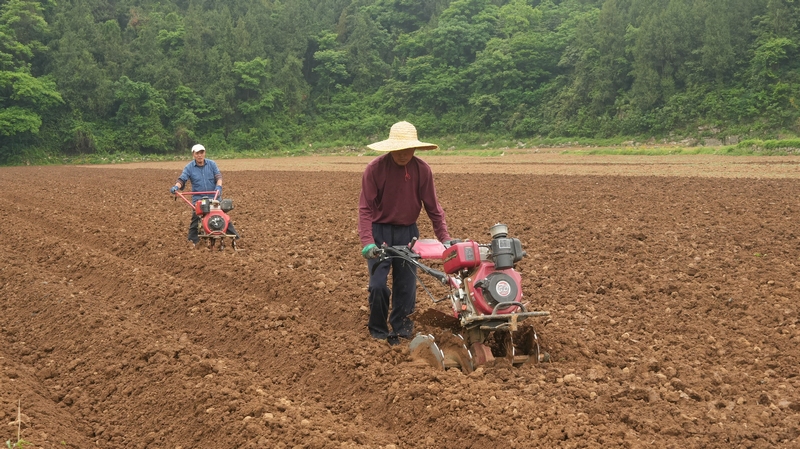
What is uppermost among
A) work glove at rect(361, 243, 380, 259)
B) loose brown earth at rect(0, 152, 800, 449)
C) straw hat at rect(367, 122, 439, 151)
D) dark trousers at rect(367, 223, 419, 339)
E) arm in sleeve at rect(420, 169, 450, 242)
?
straw hat at rect(367, 122, 439, 151)

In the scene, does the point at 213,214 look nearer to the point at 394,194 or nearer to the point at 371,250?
the point at 394,194

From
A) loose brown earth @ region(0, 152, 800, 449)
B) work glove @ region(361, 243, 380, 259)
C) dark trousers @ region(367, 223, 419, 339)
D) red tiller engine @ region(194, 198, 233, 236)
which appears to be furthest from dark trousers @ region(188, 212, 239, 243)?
work glove @ region(361, 243, 380, 259)

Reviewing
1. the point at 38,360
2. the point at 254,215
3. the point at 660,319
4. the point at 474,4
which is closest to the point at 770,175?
the point at 254,215

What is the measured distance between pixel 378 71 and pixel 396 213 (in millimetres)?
65412

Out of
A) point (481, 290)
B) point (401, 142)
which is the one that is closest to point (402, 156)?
point (401, 142)

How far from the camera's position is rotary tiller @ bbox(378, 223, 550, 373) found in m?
5.54

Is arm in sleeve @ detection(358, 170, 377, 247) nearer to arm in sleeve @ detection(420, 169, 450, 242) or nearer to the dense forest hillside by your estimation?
arm in sleeve @ detection(420, 169, 450, 242)

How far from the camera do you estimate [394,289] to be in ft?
22.2

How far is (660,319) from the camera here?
24.5 ft

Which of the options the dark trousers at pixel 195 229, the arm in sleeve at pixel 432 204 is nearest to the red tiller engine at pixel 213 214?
the dark trousers at pixel 195 229

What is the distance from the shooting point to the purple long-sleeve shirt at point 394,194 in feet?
21.3

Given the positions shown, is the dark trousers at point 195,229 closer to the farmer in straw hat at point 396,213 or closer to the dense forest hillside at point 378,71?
the farmer in straw hat at point 396,213

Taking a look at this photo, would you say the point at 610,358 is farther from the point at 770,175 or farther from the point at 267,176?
the point at 267,176

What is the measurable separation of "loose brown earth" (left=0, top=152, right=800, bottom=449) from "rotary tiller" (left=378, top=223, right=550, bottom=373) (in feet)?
0.76
